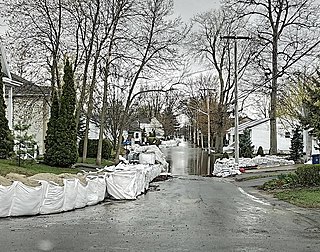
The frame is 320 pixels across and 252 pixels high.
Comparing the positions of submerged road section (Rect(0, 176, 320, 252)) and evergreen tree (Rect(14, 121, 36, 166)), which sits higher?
evergreen tree (Rect(14, 121, 36, 166))

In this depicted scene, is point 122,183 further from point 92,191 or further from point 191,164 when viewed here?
point 191,164

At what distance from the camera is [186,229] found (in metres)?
11.6

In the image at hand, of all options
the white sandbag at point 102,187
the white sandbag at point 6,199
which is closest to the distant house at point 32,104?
the white sandbag at point 102,187

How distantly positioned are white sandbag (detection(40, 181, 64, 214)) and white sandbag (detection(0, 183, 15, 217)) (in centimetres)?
114

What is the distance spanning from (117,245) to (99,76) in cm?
2932

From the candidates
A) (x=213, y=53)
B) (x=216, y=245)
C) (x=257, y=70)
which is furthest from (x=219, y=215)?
(x=213, y=53)

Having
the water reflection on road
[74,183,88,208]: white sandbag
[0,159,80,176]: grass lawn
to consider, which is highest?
the water reflection on road

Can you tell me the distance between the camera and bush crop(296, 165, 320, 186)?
2133cm

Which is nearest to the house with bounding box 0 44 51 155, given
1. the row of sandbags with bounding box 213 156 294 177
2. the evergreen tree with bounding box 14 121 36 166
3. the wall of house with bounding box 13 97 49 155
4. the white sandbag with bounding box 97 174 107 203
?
the wall of house with bounding box 13 97 49 155

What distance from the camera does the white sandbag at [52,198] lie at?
46.7 feet

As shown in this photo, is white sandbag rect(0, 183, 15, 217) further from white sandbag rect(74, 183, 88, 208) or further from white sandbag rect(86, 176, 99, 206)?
white sandbag rect(86, 176, 99, 206)

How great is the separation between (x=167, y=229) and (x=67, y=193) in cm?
457

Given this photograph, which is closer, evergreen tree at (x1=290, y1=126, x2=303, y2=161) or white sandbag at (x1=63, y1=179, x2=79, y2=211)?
white sandbag at (x1=63, y1=179, x2=79, y2=211)

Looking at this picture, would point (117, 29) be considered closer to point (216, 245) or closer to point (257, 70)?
point (257, 70)
